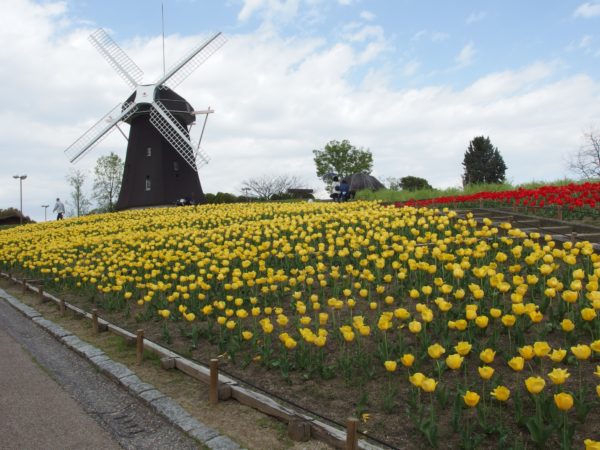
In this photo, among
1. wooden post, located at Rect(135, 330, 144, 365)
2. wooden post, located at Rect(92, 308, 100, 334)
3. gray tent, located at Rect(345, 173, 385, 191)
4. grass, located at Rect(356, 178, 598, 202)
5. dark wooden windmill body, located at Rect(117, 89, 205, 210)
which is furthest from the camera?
gray tent, located at Rect(345, 173, 385, 191)

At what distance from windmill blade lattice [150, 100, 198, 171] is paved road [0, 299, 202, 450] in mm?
28886

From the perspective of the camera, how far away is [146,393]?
581cm

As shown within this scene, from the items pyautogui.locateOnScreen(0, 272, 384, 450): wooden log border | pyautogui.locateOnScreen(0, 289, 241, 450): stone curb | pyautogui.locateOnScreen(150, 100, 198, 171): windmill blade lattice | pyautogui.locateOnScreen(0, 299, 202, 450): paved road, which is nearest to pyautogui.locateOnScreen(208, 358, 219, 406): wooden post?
pyautogui.locateOnScreen(0, 272, 384, 450): wooden log border

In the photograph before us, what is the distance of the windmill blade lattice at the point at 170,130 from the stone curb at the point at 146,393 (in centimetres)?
2746

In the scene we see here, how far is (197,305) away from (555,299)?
17.5ft

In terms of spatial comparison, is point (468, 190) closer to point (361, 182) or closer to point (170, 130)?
point (170, 130)

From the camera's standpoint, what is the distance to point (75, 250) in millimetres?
14812

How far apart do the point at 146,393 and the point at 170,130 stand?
3172cm

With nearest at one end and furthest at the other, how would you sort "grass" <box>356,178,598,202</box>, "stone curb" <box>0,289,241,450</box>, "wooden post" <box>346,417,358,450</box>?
"wooden post" <box>346,417,358,450</box>
"stone curb" <box>0,289,241,450</box>
"grass" <box>356,178,598,202</box>

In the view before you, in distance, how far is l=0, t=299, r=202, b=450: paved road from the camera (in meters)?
4.86

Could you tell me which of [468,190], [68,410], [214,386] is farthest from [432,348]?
[468,190]

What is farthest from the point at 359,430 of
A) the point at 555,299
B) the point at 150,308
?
the point at 150,308

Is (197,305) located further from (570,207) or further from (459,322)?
(570,207)

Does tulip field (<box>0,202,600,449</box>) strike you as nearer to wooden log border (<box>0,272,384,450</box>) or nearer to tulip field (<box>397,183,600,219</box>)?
wooden log border (<box>0,272,384,450</box>)
